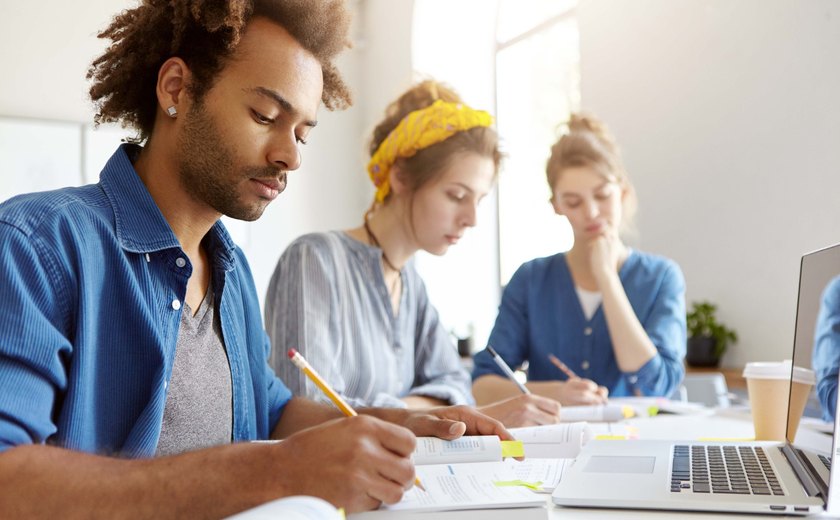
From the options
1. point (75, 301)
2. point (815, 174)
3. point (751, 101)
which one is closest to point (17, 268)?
point (75, 301)

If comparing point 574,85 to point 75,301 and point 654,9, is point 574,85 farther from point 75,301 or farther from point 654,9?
point 75,301

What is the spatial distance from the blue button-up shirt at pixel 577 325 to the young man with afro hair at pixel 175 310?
3.69 feet

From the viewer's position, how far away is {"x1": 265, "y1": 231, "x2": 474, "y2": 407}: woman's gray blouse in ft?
6.38

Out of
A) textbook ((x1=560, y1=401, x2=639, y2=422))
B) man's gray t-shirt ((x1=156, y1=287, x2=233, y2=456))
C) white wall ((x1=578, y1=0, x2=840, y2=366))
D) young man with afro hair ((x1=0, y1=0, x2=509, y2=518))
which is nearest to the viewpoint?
young man with afro hair ((x1=0, y1=0, x2=509, y2=518))

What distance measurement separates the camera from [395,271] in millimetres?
2271

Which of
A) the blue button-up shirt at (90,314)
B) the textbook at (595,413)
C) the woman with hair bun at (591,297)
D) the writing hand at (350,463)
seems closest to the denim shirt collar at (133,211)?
the blue button-up shirt at (90,314)

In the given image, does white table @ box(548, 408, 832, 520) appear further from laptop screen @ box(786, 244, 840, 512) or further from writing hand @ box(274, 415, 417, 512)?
writing hand @ box(274, 415, 417, 512)

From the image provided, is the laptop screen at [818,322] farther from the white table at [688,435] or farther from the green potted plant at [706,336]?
the green potted plant at [706,336]

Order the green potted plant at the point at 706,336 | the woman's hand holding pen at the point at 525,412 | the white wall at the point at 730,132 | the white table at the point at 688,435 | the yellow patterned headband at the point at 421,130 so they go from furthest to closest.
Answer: the green potted plant at the point at 706,336, the white wall at the point at 730,132, the yellow patterned headband at the point at 421,130, the woman's hand holding pen at the point at 525,412, the white table at the point at 688,435

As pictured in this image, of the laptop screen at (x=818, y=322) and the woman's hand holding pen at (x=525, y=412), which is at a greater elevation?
the laptop screen at (x=818, y=322)

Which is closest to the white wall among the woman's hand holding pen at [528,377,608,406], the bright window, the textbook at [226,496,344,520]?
the bright window

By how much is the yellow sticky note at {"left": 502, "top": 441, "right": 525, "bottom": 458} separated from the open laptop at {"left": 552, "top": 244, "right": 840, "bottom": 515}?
7cm

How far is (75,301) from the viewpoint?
982 millimetres

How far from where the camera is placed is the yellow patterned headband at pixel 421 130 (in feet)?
7.23
